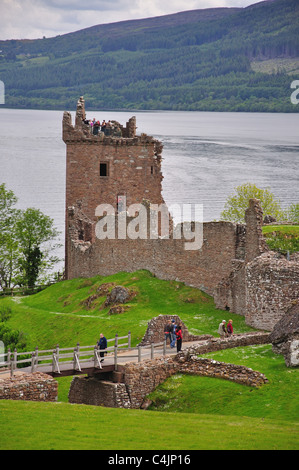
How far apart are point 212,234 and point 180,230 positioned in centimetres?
275

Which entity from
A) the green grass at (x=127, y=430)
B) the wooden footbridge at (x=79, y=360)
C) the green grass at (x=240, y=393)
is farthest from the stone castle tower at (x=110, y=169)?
the green grass at (x=127, y=430)

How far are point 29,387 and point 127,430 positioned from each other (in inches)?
290

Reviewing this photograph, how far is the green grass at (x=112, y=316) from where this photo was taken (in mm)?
44688

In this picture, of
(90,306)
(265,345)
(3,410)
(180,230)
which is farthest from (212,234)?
(3,410)

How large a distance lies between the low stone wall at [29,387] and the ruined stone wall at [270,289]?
11.1 meters

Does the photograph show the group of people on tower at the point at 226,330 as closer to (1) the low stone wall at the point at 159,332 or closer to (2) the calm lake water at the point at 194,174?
(1) the low stone wall at the point at 159,332

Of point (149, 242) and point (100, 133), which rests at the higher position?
point (100, 133)

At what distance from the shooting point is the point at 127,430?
84.3 ft

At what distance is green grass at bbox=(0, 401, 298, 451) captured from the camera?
23688 millimetres

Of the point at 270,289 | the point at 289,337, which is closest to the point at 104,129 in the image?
the point at 270,289

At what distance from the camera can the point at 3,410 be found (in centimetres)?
2834

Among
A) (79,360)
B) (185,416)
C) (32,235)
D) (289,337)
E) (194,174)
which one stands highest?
(194,174)

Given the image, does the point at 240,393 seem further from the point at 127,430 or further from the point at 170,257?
the point at 170,257

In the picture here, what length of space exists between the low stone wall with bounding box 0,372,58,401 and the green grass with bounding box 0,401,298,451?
69.6 inches
